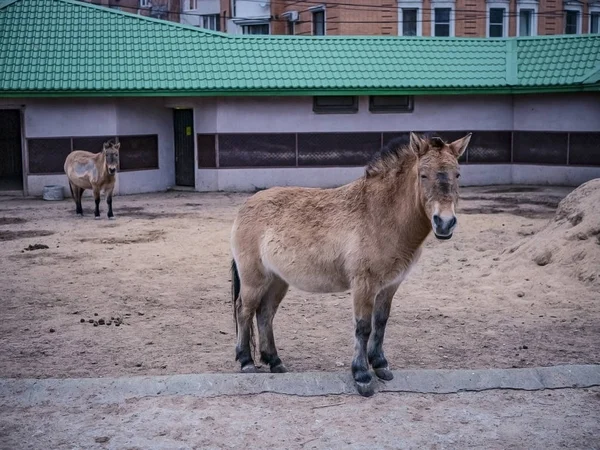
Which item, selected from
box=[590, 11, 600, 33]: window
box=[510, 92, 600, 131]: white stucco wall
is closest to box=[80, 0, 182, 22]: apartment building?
box=[590, 11, 600, 33]: window

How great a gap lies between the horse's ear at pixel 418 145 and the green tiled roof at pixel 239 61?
1575 cm

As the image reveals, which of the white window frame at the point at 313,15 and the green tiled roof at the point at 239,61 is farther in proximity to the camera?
the white window frame at the point at 313,15

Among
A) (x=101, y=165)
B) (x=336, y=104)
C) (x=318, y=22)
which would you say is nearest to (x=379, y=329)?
(x=101, y=165)

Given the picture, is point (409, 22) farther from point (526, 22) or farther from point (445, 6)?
point (526, 22)

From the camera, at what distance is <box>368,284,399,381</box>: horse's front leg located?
21.9ft

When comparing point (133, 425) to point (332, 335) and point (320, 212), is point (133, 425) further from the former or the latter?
point (332, 335)

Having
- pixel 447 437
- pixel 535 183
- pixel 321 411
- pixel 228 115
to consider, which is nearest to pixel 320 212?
pixel 321 411

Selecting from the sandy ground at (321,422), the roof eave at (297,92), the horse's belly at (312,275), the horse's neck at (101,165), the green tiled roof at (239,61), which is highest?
the green tiled roof at (239,61)

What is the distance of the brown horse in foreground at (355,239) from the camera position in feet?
20.5

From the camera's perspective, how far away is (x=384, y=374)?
6594 millimetres

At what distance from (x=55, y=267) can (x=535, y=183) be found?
15.7 m

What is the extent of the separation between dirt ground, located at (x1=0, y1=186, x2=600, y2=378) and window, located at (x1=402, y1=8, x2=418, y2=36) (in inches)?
917

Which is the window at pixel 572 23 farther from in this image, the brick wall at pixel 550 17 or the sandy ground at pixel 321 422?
the sandy ground at pixel 321 422

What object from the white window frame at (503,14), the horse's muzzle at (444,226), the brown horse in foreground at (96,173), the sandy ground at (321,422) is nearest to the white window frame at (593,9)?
the white window frame at (503,14)
